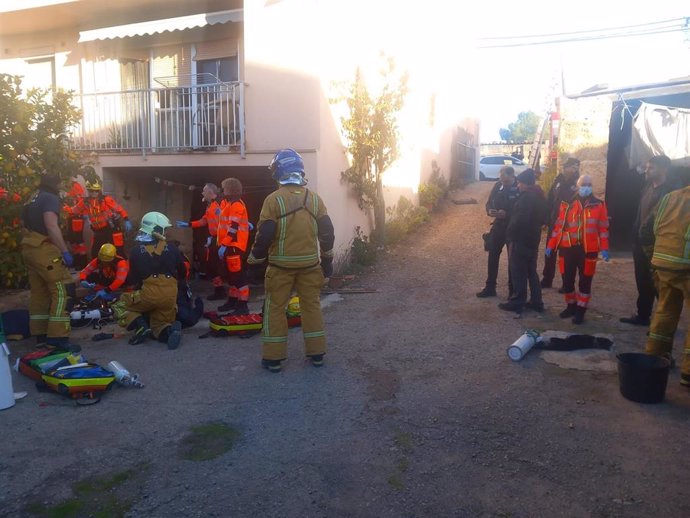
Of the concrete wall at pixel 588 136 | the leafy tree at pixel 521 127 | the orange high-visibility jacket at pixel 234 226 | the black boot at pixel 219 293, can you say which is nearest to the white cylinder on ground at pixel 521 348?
the orange high-visibility jacket at pixel 234 226

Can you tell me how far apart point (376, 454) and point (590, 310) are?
4.78 meters

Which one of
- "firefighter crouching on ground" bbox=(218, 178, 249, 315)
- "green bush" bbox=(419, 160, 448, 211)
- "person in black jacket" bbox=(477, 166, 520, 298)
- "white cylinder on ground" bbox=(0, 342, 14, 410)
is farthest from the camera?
"green bush" bbox=(419, 160, 448, 211)

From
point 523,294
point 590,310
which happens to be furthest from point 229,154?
point 590,310

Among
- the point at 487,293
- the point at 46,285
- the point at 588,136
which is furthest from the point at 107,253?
the point at 588,136

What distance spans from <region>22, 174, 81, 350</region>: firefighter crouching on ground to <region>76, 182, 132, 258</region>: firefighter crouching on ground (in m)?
2.88

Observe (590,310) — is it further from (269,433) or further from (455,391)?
(269,433)

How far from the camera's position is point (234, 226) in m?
7.79

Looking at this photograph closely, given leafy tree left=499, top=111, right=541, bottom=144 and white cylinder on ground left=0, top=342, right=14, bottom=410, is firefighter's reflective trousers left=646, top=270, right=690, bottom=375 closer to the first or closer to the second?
white cylinder on ground left=0, top=342, right=14, bottom=410

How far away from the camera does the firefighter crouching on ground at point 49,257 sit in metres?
6.05

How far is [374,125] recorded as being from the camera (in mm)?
10531

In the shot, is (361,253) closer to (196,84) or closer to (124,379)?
(196,84)

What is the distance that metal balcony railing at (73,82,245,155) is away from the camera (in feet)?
33.9

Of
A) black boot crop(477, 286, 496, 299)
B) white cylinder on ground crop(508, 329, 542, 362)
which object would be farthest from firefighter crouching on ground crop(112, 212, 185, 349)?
black boot crop(477, 286, 496, 299)

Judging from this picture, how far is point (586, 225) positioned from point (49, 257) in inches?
232
